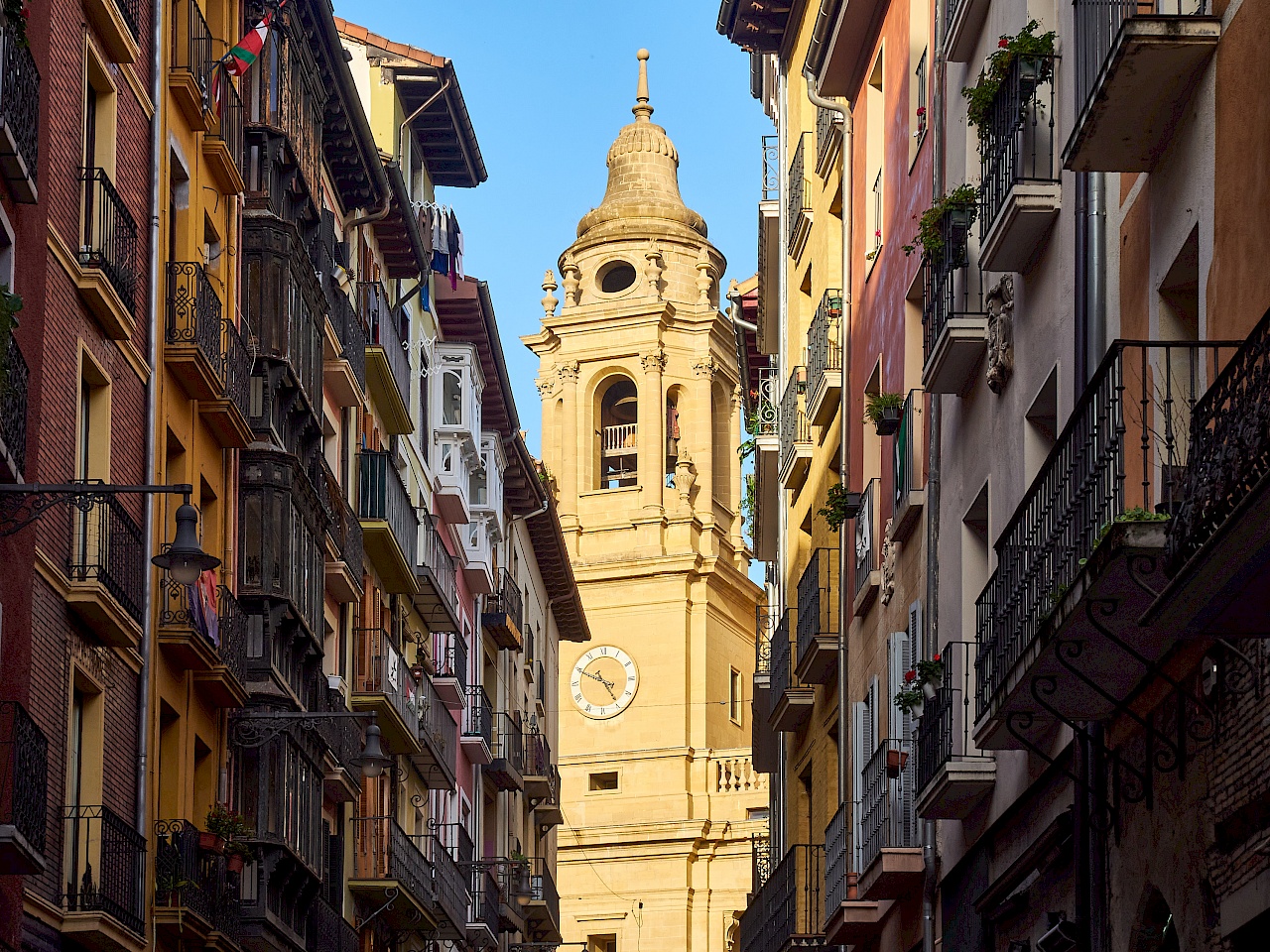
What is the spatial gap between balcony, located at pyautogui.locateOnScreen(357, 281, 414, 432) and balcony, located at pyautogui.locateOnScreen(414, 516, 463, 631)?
2294mm

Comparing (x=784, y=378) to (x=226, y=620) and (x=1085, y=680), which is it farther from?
(x=1085, y=680)

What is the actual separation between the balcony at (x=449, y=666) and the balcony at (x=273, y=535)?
13293 millimetres

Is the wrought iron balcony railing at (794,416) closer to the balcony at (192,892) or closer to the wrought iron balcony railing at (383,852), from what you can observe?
the wrought iron balcony railing at (383,852)

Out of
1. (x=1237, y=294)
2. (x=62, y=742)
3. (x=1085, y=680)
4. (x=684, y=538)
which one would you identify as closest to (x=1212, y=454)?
(x=1237, y=294)

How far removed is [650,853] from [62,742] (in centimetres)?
5837

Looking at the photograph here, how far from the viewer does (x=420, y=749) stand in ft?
125

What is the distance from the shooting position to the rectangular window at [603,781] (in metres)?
79.2

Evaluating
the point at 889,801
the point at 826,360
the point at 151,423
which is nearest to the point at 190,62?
the point at 151,423

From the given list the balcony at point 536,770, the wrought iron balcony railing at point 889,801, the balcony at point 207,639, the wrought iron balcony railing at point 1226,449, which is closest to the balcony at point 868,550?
the wrought iron balcony railing at point 889,801

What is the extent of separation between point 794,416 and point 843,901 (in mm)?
11543

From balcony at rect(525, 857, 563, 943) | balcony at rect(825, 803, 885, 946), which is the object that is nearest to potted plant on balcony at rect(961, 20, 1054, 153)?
balcony at rect(825, 803, 885, 946)

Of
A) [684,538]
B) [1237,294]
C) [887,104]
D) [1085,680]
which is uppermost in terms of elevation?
[684,538]

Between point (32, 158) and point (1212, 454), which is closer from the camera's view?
point (1212, 454)

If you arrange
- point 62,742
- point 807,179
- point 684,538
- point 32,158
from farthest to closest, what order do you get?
point 684,538 → point 807,179 → point 62,742 → point 32,158
